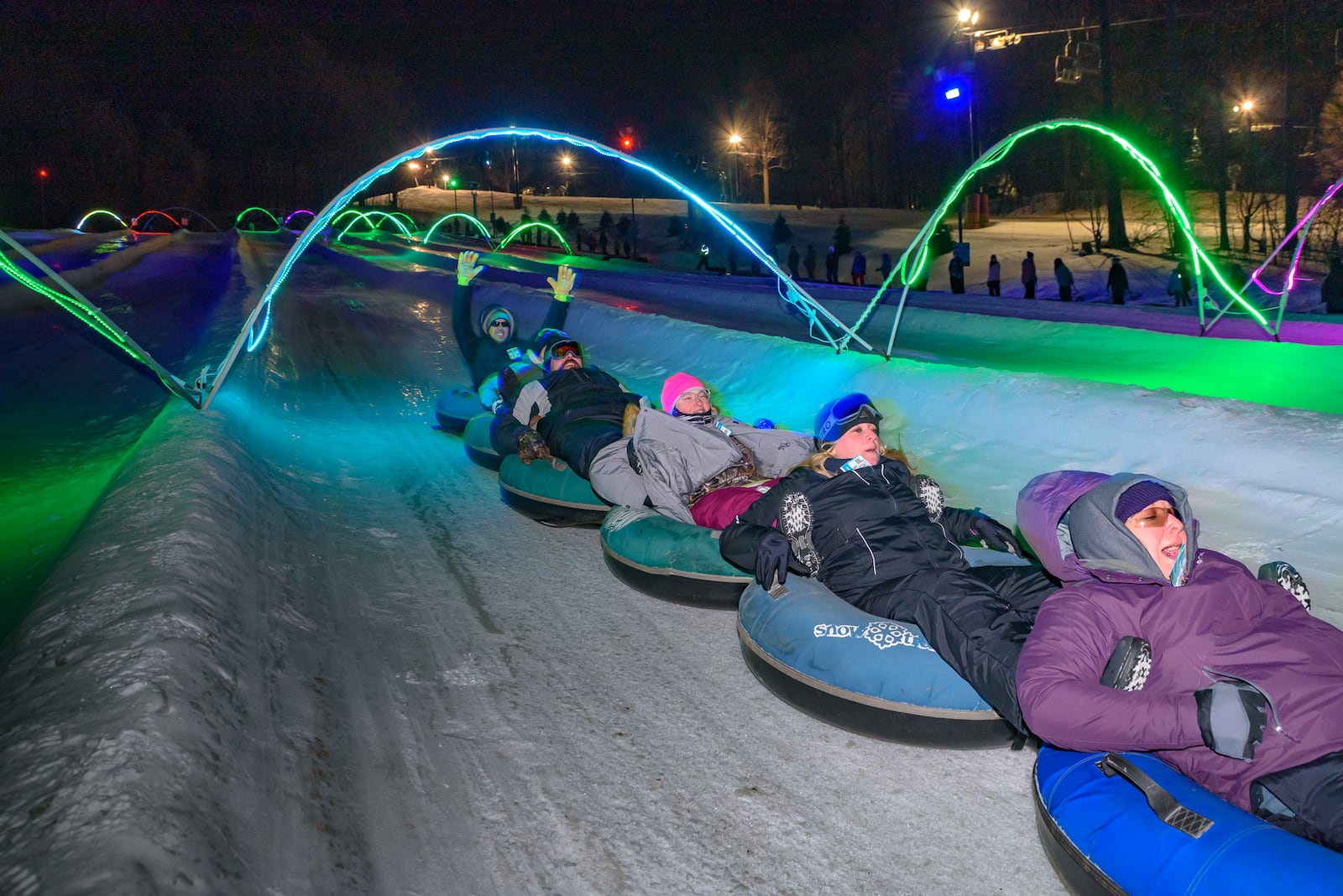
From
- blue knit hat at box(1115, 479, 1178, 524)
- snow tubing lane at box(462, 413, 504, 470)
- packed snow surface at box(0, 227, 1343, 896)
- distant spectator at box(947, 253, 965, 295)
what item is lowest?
packed snow surface at box(0, 227, 1343, 896)

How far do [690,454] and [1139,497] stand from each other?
3231 millimetres

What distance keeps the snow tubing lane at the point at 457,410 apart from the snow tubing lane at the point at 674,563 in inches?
177

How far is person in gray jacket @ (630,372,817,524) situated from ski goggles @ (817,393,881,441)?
4.24 ft

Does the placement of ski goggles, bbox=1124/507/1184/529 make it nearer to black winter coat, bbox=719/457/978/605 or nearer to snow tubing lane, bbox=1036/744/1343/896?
snow tubing lane, bbox=1036/744/1343/896

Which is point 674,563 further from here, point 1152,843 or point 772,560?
point 1152,843

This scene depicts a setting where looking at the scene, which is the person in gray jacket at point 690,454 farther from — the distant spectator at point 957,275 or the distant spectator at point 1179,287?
the distant spectator at point 957,275

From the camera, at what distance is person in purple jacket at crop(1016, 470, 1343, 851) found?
7.86 ft

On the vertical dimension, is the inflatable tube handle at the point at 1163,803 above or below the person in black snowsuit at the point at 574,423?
below

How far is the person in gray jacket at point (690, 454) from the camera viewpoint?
5.55 meters

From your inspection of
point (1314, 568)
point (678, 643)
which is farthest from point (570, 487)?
point (1314, 568)

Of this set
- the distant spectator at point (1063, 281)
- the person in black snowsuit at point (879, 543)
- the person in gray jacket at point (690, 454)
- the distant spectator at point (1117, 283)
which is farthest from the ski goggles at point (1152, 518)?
the distant spectator at point (1117, 283)

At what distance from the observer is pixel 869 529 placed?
12.9 ft

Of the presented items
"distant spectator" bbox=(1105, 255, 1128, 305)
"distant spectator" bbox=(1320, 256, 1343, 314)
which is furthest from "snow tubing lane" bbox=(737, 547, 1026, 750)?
"distant spectator" bbox=(1105, 255, 1128, 305)

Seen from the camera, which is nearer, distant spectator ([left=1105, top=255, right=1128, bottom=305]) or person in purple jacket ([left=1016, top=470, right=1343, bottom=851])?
person in purple jacket ([left=1016, top=470, right=1343, bottom=851])
